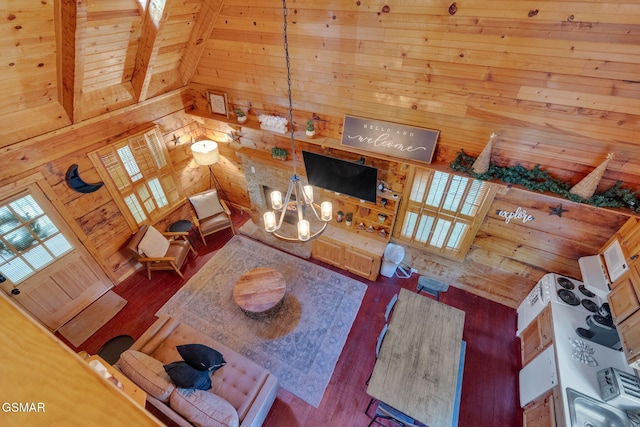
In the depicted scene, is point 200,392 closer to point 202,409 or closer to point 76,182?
point 202,409

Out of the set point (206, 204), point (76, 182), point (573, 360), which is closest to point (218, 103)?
point (206, 204)

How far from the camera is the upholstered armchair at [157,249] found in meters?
4.53

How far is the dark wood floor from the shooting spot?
10.7 ft

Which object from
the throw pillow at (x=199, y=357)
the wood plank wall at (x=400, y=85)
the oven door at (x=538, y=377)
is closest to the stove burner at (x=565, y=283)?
the wood plank wall at (x=400, y=85)

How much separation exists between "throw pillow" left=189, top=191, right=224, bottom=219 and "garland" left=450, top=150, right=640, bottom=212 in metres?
4.29

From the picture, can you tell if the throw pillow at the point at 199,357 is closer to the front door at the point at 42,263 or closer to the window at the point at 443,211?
the front door at the point at 42,263

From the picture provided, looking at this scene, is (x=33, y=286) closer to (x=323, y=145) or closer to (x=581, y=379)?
(x=323, y=145)

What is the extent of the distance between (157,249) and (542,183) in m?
5.59

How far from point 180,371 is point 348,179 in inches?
118

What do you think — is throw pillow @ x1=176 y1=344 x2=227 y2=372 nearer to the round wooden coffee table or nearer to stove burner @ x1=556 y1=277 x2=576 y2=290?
the round wooden coffee table

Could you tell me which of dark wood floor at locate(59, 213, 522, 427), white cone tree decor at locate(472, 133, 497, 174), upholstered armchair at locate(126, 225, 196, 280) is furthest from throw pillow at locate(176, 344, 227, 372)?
white cone tree decor at locate(472, 133, 497, 174)

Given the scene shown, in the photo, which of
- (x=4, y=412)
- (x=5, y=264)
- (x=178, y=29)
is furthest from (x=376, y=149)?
(x=5, y=264)

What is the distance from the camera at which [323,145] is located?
3.88 meters

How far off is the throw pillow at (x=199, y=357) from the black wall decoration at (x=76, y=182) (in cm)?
271
